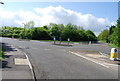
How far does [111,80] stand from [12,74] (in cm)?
478

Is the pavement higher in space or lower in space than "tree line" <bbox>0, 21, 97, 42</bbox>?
lower

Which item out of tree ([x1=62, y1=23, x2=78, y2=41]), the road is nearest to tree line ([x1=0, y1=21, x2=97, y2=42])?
tree ([x1=62, y1=23, x2=78, y2=41])

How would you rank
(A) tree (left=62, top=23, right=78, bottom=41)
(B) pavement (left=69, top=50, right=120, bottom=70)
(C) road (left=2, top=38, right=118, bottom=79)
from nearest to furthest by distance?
(C) road (left=2, top=38, right=118, bottom=79) → (B) pavement (left=69, top=50, right=120, bottom=70) → (A) tree (left=62, top=23, right=78, bottom=41)

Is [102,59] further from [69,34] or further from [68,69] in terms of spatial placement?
[69,34]

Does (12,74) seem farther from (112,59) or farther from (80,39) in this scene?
(80,39)

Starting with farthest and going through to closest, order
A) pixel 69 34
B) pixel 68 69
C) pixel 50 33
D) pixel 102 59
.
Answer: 1. pixel 69 34
2. pixel 50 33
3. pixel 102 59
4. pixel 68 69

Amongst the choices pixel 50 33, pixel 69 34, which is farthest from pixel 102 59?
pixel 69 34

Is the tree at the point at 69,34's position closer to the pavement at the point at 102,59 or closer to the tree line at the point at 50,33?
the tree line at the point at 50,33

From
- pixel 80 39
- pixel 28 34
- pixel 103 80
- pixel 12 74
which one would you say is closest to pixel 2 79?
pixel 12 74

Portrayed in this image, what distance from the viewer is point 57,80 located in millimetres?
9141

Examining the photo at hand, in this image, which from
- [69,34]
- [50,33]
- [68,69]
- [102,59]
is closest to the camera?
[68,69]

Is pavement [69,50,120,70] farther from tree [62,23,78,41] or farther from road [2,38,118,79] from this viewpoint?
tree [62,23,78,41]

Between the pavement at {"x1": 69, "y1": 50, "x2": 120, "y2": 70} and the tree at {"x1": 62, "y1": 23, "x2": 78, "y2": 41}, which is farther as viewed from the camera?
the tree at {"x1": 62, "y1": 23, "x2": 78, "y2": 41}

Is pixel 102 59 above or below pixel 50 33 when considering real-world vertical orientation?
below
